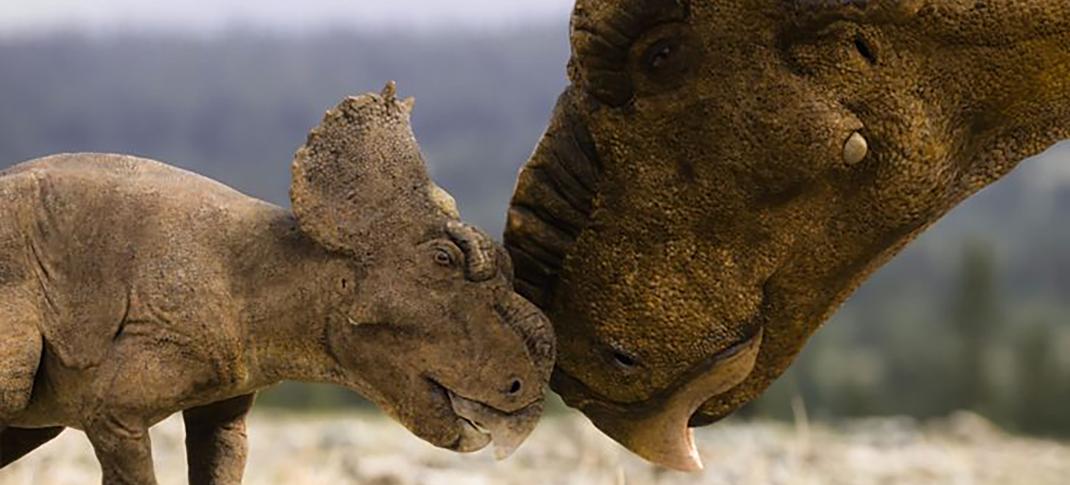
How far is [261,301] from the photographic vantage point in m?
1.63

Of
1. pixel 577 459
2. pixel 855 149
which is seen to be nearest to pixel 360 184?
pixel 855 149

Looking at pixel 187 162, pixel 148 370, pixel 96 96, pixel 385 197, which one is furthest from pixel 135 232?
pixel 96 96

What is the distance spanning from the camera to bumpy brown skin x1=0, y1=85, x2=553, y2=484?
5.24 ft

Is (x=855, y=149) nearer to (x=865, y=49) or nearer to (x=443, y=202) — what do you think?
(x=865, y=49)

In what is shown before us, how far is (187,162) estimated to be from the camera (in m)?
6.45

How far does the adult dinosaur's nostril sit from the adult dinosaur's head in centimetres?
17

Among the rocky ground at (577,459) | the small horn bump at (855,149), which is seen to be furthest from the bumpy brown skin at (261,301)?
the rocky ground at (577,459)

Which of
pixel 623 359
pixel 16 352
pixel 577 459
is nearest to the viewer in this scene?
pixel 16 352

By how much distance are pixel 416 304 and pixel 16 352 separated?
1.24 ft

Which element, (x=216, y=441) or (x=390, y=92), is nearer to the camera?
(x=390, y=92)

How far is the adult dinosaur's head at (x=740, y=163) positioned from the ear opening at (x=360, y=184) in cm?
14

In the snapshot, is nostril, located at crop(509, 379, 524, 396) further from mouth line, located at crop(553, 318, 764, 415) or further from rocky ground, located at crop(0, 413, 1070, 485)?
rocky ground, located at crop(0, 413, 1070, 485)

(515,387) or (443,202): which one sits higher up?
(443,202)

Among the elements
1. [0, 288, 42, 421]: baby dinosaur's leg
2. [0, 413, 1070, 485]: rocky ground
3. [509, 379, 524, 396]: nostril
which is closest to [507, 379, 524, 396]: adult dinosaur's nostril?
[509, 379, 524, 396]: nostril
